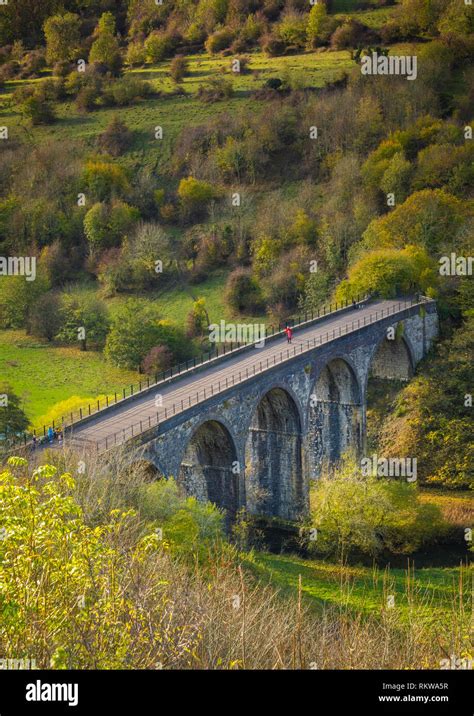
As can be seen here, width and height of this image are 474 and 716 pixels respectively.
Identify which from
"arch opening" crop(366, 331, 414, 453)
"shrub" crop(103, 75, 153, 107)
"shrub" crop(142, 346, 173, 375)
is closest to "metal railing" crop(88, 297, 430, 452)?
"arch opening" crop(366, 331, 414, 453)

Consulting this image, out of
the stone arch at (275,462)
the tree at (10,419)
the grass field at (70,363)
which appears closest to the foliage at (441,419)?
the stone arch at (275,462)

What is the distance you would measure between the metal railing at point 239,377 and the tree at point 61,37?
262 ft

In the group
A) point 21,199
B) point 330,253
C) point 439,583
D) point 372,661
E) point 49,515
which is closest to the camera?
point 49,515

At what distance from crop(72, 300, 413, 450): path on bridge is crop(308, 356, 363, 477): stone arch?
3.22 m

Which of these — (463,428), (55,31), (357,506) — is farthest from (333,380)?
(55,31)

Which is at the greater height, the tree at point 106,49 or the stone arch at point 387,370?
the tree at point 106,49

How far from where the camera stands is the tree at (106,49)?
412 ft

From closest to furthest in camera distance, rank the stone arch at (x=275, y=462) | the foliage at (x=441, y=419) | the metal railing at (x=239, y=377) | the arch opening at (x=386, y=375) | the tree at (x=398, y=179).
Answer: the metal railing at (x=239, y=377) < the stone arch at (x=275, y=462) < the foliage at (x=441, y=419) < the arch opening at (x=386, y=375) < the tree at (x=398, y=179)

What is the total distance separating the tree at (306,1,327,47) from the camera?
396 ft

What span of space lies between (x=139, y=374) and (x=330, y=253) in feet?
74.0

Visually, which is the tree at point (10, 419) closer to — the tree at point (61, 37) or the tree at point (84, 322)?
the tree at point (84, 322)

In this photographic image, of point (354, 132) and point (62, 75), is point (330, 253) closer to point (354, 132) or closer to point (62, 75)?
point (354, 132)

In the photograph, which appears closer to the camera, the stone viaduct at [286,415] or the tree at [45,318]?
the stone viaduct at [286,415]
